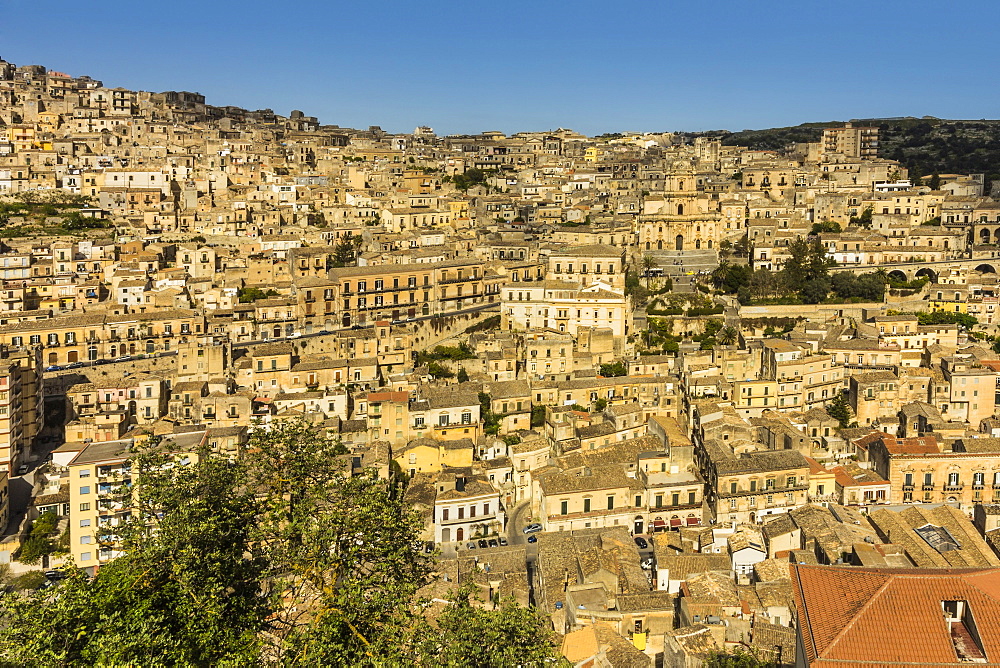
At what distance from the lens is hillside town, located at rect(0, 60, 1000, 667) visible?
18000 millimetres

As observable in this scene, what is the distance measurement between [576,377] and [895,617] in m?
19.1

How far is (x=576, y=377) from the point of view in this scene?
93.5 ft

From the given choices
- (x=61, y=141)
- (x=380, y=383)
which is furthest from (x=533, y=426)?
(x=61, y=141)

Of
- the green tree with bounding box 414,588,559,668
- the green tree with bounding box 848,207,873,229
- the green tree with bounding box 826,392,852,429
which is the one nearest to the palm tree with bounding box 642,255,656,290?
the green tree with bounding box 826,392,852,429

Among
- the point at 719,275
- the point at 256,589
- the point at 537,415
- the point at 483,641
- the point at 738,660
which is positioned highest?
the point at 719,275

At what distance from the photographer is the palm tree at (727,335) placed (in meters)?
31.1

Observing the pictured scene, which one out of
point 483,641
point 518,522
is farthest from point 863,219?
point 483,641

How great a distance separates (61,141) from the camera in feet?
174

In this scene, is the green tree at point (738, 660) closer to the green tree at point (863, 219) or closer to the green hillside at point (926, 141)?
the green tree at point (863, 219)

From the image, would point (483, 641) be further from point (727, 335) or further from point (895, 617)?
point (727, 335)

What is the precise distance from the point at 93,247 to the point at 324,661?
32.4 metres

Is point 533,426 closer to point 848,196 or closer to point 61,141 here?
point 848,196

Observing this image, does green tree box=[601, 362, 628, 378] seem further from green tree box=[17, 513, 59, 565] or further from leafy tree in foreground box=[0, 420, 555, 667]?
leafy tree in foreground box=[0, 420, 555, 667]

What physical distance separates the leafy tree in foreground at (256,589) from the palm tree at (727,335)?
870 inches
